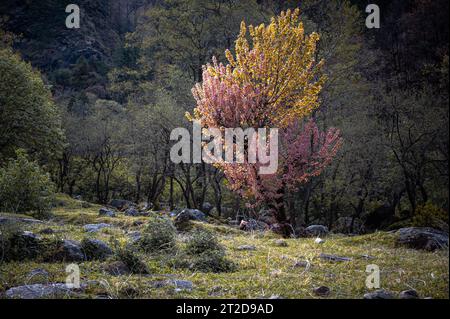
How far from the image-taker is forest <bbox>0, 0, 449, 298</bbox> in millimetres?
13031

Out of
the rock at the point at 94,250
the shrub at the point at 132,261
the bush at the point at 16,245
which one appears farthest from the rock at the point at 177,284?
the bush at the point at 16,245

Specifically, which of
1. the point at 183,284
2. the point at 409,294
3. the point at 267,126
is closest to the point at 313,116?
the point at 267,126

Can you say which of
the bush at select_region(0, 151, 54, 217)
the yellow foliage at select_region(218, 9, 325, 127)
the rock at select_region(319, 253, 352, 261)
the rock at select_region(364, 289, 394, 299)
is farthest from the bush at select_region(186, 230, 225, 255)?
the bush at select_region(0, 151, 54, 217)

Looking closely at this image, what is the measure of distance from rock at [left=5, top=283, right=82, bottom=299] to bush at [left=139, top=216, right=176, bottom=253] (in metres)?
3.74

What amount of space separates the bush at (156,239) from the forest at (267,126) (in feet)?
0.19

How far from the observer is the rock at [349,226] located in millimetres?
28378

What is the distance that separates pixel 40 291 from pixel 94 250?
2849 mm

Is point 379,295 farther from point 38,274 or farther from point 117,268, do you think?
point 38,274

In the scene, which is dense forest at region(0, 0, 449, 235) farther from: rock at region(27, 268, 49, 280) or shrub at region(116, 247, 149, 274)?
rock at region(27, 268, 49, 280)

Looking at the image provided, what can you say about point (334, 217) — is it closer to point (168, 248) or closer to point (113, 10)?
point (168, 248)

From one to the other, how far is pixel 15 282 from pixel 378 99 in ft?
99.3

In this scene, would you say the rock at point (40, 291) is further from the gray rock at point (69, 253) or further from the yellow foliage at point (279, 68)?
the yellow foliage at point (279, 68)

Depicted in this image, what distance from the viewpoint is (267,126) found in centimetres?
1348
